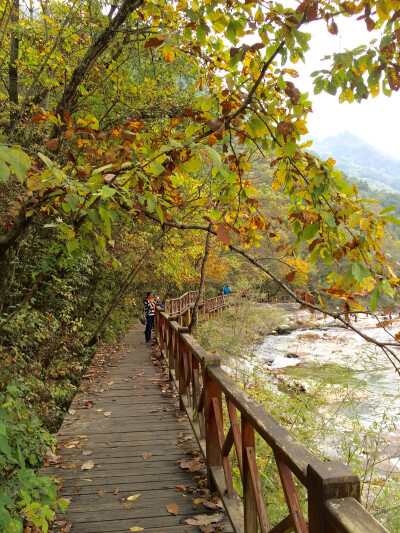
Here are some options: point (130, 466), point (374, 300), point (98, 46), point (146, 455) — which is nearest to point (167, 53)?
point (98, 46)

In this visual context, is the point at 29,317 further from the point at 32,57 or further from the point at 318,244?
the point at 318,244

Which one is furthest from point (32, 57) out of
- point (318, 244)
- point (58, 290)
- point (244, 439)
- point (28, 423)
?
point (244, 439)

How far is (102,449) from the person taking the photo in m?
4.76

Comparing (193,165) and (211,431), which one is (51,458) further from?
(193,165)

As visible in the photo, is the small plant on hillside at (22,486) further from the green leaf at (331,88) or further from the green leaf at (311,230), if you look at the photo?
the green leaf at (331,88)

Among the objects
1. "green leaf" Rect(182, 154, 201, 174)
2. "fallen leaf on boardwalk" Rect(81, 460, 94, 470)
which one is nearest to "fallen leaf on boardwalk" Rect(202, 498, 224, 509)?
"fallen leaf on boardwalk" Rect(81, 460, 94, 470)

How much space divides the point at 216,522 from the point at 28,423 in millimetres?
1885

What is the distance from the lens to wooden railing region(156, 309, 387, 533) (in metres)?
1.37

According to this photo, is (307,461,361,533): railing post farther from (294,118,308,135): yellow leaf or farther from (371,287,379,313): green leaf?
(294,118,308,135): yellow leaf

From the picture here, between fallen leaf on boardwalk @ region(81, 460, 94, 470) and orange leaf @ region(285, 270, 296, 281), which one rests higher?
orange leaf @ region(285, 270, 296, 281)

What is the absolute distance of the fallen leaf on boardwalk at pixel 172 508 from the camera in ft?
10.8

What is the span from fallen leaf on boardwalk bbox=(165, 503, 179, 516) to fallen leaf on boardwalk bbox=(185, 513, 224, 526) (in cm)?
19

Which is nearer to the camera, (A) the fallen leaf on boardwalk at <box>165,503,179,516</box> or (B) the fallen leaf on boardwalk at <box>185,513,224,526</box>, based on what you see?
(B) the fallen leaf on boardwalk at <box>185,513,224,526</box>

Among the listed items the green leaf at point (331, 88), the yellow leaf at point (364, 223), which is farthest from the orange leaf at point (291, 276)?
the green leaf at point (331, 88)
